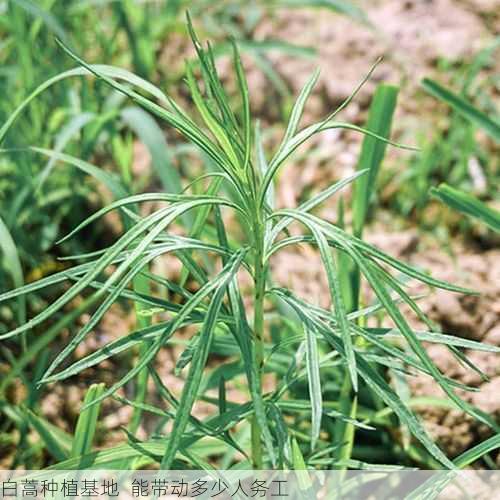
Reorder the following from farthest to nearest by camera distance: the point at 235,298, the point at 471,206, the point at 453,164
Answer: the point at 453,164 → the point at 471,206 → the point at 235,298

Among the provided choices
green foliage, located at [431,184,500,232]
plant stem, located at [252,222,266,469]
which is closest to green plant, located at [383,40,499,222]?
green foliage, located at [431,184,500,232]

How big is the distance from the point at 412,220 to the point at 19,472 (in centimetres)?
111

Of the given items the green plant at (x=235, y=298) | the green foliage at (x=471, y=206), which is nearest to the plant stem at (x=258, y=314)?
the green plant at (x=235, y=298)

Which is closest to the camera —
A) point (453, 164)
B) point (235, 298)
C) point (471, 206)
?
point (235, 298)

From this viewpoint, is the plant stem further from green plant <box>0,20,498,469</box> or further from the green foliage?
the green foliage

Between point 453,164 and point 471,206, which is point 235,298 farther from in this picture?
point 453,164

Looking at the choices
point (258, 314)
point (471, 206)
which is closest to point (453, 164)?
point (471, 206)

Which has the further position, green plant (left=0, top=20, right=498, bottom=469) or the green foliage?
the green foliage

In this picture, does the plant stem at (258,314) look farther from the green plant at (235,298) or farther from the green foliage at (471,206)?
the green foliage at (471,206)

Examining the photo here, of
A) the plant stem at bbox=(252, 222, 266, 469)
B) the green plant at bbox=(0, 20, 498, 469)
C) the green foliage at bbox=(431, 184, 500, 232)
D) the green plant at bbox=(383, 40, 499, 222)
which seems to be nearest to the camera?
the green plant at bbox=(0, 20, 498, 469)

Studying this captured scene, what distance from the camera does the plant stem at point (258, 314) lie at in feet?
3.86

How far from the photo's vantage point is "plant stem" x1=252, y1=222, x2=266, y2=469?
1178 millimetres

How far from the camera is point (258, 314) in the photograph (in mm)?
1240

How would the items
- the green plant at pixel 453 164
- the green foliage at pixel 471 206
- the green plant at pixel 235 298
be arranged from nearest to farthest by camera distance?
the green plant at pixel 235 298
the green foliage at pixel 471 206
the green plant at pixel 453 164
